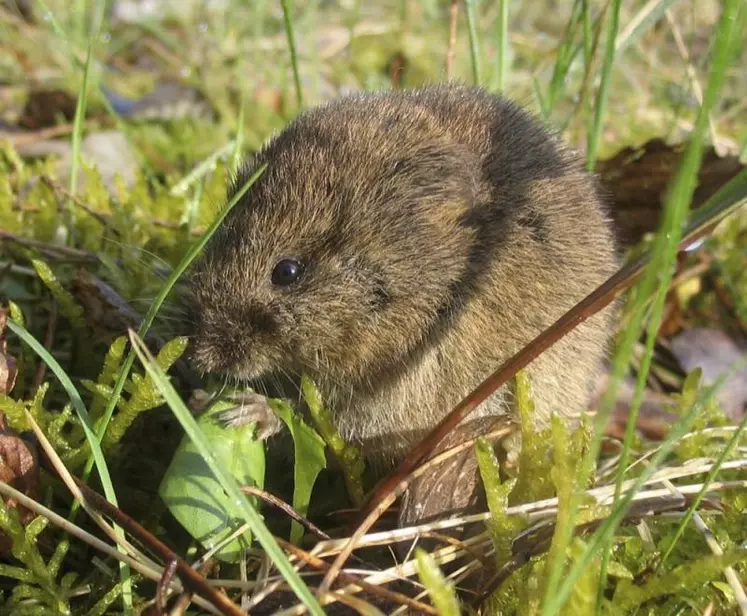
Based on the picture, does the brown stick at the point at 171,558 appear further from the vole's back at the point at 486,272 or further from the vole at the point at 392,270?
the vole's back at the point at 486,272

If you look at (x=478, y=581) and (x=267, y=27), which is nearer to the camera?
(x=478, y=581)

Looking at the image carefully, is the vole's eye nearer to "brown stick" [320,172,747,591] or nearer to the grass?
the grass

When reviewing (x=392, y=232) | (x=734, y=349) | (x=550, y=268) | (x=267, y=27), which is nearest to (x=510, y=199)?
(x=550, y=268)

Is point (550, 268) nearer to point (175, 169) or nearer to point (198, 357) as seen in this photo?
point (198, 357)

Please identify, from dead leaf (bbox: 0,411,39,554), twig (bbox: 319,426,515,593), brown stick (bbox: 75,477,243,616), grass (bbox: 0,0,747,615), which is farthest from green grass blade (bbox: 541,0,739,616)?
dead leaf (bbox: 0,411,39,554)

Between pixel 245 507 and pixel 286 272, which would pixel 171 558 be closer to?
pixel 245 507

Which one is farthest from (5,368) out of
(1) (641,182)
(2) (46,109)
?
(2) (46,109)

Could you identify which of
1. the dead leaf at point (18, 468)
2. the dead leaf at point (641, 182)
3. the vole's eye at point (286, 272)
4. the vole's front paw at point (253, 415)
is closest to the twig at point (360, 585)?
the vole's front paw at point (253, 415)
